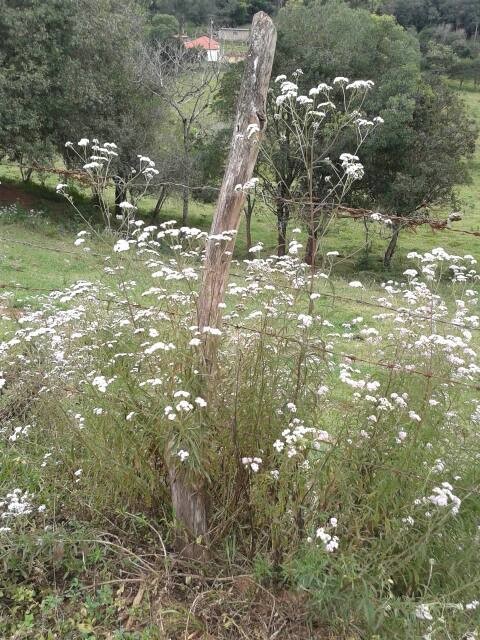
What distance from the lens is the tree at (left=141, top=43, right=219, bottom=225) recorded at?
24.1 metres

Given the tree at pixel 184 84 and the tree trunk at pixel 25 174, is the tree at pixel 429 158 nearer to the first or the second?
the tree at pixel 184 84

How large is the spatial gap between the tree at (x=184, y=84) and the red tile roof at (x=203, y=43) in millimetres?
1407

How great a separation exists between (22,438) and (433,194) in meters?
21.4

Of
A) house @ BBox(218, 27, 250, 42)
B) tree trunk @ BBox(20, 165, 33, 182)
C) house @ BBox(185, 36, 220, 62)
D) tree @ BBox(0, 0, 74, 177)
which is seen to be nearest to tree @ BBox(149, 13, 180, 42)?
house @ BBox(218, 27, 250, 42)

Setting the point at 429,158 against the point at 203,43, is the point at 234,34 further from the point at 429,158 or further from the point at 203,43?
the point at 429,158

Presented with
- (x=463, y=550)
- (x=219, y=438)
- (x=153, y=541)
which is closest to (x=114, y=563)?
(x=153, y=541)

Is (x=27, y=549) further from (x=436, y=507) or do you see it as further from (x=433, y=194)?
(x=433, y=194)

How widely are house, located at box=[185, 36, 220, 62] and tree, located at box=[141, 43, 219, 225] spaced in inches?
15.6

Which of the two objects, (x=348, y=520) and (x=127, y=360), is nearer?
(x=348, y=520)

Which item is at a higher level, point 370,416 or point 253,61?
point 253,61

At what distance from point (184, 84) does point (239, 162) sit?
24930 millimetres

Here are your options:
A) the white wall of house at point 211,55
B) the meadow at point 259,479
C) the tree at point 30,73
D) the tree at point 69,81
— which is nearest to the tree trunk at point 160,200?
the tree at point 69,81

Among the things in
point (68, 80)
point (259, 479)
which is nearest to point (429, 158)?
point (68, 80)

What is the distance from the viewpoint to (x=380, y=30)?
22828 mm
